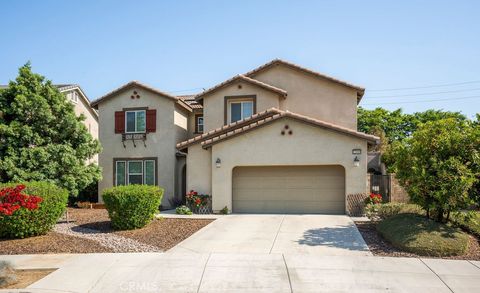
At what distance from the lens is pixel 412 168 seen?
451 inches

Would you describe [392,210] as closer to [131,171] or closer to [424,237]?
[424,237]

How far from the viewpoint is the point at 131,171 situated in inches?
852

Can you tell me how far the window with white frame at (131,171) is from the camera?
2150 cm

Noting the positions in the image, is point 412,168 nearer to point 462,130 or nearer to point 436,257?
point 462,130

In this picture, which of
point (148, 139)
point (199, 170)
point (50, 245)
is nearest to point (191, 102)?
point (148, 139)

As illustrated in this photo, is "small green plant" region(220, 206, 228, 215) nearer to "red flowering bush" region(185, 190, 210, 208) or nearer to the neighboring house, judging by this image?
"red flowering bush" region(185, 190, 210, 208)

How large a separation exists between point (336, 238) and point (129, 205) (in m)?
6.56

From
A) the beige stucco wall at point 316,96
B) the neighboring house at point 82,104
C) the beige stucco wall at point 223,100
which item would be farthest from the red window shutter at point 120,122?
the neighboring house at point 82,104

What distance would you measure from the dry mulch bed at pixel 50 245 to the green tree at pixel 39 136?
4.97 m

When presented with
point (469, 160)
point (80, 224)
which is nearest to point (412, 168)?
point (469, 160)

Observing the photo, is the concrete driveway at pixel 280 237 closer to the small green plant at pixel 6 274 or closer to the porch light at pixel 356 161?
the porch light at pixel 356 161

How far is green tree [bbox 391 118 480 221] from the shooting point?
→ 10.9 meters

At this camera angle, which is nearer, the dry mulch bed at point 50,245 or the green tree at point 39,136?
the dry mulch bed at point 50,245

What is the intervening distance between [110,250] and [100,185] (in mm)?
12132
